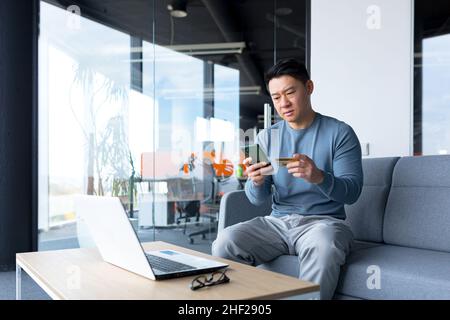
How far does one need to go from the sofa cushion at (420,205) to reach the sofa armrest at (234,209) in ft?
2.35

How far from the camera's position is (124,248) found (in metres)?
1.33

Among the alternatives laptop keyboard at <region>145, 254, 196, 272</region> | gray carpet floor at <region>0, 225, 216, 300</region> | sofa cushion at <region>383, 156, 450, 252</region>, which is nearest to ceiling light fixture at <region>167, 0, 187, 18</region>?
gray carpet floor at <region>0, 225, 216, 300</region>

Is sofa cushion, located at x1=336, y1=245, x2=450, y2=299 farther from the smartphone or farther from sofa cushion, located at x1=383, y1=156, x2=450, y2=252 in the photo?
the smartphone

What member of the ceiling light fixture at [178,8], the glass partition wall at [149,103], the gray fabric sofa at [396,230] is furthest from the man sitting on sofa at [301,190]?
the ceiling light fixture at [178,8]

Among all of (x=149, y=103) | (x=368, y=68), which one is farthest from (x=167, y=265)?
(x=149, y=103)

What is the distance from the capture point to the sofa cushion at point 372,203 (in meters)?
2.24

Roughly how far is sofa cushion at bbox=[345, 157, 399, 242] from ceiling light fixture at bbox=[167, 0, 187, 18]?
8.59 feet

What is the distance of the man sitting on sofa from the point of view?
173 centimetres

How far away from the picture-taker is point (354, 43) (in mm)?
2877

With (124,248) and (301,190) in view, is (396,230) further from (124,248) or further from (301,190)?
(124,248)

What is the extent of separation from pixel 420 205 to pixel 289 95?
826mm

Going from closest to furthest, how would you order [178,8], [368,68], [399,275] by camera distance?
[399,275]
[368,68]
[178,8]

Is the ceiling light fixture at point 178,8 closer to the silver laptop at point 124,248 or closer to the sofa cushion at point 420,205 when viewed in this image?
the sofa cushion at point 420,205
